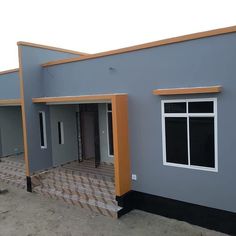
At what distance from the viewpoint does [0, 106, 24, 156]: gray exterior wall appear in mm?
12044

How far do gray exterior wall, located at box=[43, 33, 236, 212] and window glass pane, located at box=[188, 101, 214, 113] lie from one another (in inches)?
9.0

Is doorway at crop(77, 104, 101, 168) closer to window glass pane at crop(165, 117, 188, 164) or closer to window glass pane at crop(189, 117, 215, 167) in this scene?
window glass pane at crop(165, 117, 188, 164)

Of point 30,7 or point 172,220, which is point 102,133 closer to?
point 172,220

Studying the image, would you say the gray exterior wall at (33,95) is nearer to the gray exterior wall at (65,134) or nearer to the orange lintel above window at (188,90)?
the gray exterior wall at (65,134)

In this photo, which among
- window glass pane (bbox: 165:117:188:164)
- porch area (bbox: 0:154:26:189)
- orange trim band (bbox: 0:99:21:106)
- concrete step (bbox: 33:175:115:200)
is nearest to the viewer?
window glass pane (bbox: 165:117:188:164)

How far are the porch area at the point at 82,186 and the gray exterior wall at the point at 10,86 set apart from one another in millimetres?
3964

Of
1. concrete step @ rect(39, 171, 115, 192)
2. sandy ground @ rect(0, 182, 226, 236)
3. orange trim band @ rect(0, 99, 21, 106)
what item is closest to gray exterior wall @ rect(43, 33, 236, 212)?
sandy ground @ rect(0, 182, 226, 236)

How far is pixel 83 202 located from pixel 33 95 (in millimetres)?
4025

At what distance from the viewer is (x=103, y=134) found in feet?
30.8

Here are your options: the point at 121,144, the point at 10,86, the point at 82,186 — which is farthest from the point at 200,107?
the point at 10,86

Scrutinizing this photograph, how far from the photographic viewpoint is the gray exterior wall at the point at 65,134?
895 centimetres

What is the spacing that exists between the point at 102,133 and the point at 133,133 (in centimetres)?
339

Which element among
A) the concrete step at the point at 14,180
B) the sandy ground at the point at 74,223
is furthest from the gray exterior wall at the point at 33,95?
the sandy ground at the point at 74,223

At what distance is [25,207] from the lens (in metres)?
6.84
